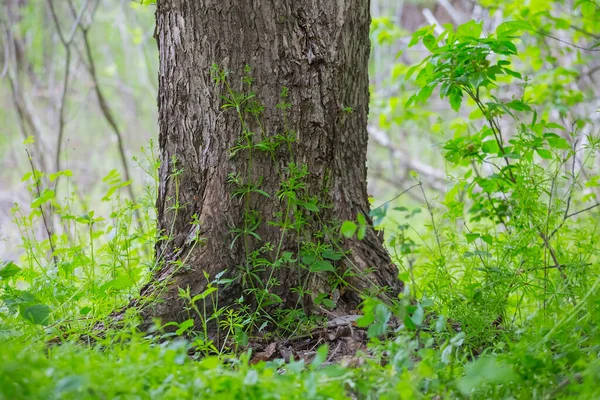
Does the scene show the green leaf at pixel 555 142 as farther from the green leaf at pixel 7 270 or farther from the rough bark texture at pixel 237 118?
the green leaf at pixel 7 270

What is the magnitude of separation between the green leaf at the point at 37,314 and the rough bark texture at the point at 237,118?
13.7 inches

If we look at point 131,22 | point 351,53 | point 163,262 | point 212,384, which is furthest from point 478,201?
point 131,22

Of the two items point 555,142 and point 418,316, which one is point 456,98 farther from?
point 418,316

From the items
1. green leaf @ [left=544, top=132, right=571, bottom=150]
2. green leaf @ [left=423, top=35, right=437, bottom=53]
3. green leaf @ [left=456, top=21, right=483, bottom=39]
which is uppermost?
green leaf @ [left=456, top=21, right=483, bottom=39]

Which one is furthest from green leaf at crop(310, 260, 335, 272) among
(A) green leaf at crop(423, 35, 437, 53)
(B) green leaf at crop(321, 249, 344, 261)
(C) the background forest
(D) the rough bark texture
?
(A) green leaf at crop(423, 35, 437, 53)

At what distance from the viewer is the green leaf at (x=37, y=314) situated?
1745 mm

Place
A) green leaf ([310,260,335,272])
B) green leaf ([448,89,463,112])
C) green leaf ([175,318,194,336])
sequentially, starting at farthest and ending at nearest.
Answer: green leaf ([448,89,463,112]) → green leaf ([310,260,335,272]) → green leaf ([175,318,194,336])

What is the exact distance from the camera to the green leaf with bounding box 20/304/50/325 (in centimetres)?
174

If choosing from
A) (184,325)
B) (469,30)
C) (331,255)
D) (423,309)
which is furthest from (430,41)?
(184,325)

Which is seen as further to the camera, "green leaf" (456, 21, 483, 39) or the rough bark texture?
"green leaf" (456, 21, 483, 39)

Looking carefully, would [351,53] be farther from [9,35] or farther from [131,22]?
[131,22]

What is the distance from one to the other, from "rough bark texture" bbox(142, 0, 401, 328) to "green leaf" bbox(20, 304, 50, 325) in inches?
13.7

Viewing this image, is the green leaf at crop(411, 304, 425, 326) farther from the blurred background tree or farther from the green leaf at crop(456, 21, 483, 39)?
the blurred background tree

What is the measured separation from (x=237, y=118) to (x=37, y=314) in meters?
0.96
